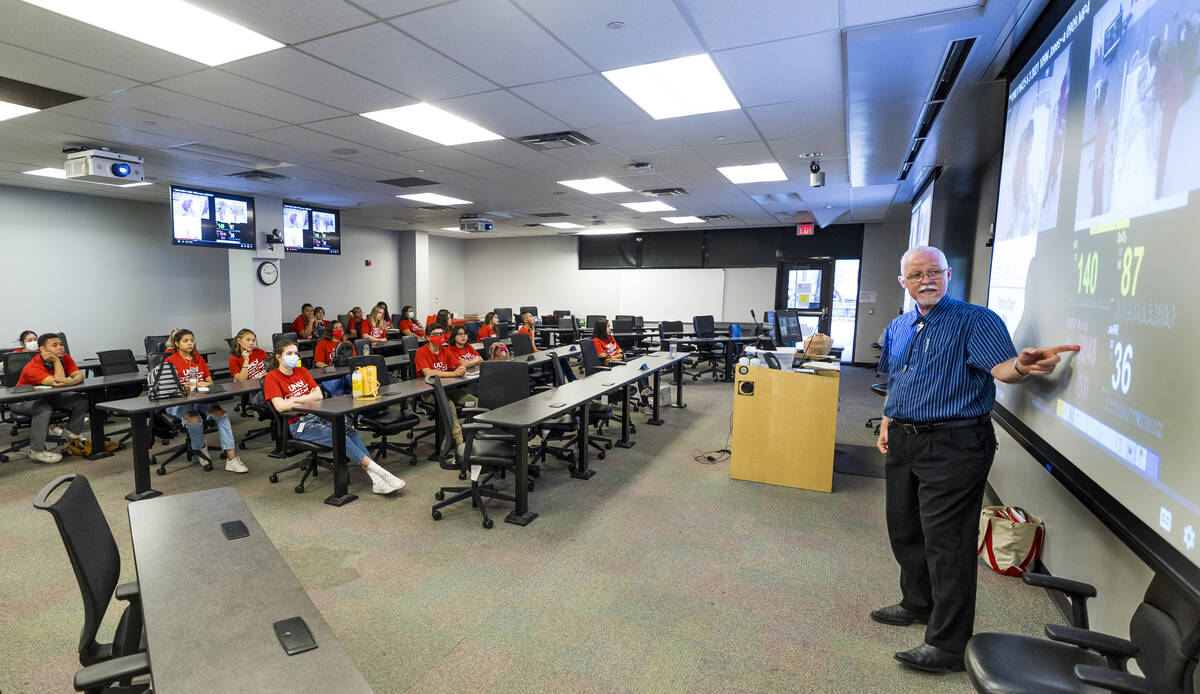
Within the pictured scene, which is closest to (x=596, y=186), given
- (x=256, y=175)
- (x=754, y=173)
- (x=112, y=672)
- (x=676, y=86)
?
(x=754, y=173)

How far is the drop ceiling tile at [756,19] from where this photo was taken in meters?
2.57

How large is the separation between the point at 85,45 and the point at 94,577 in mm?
3001

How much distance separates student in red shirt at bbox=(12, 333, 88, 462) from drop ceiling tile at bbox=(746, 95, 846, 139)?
6611mm

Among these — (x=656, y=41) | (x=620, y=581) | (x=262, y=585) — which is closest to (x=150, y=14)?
(x=656, y=41)

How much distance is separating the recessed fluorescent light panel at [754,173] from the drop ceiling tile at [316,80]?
361cm

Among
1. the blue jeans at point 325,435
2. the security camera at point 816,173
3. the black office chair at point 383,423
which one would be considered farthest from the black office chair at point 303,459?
the security camera at point 816,173

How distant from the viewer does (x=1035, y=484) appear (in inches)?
119

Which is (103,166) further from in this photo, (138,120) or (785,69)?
(785,69)

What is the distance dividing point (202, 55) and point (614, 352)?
18.1ft

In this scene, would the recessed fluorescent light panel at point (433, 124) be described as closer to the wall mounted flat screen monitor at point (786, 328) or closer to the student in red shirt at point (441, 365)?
the student in red shirt at point (441, 365)

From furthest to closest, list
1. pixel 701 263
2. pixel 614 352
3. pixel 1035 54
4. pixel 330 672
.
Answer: pixel 701 263 < pixel 614 352 < pixel 1035 54 < pixel 330 672

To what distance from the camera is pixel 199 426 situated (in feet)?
16.3

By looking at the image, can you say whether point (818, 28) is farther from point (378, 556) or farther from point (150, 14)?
point (378, 556)

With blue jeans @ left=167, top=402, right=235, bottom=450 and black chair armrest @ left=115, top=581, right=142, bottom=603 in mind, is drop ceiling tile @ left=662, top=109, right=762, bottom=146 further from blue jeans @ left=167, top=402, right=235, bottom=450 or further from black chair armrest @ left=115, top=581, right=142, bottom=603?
blue jeans @ left=167, top=402, right=235, bottom=450
